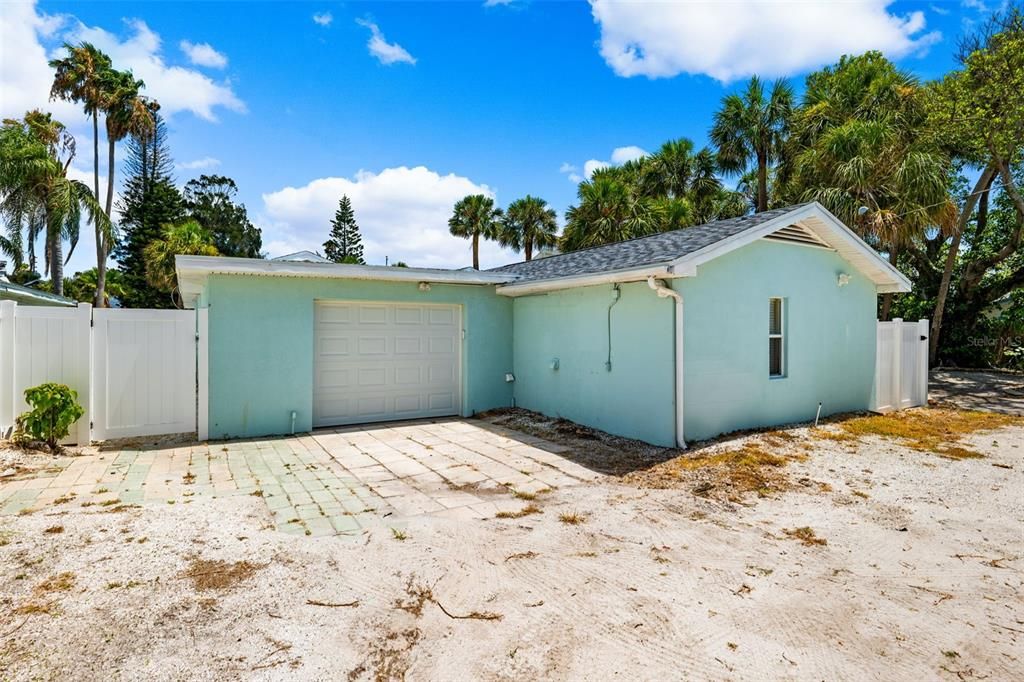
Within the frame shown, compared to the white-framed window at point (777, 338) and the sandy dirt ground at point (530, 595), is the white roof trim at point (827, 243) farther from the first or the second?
the sandy dirt ground at point (530, 595)

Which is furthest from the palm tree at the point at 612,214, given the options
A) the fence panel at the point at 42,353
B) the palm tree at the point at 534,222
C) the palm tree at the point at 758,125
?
the fence panel at the point at 42,353

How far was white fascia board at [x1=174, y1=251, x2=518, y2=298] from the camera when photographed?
717 cm

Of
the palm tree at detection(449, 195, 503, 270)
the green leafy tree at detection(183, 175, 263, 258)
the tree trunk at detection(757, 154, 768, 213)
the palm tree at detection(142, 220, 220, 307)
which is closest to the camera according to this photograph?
the tree trunk at detection(757, 154, 768, 213)

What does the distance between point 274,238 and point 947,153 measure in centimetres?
4013

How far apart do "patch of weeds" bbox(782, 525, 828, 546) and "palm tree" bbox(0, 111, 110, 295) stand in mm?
21010

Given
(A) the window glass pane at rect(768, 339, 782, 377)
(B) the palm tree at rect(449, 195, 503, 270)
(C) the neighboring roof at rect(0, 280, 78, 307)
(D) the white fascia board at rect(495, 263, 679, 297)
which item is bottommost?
(A) the window glass pane at rect(768, 339, 782, 377)

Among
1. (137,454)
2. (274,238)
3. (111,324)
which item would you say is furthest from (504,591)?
(274,238)

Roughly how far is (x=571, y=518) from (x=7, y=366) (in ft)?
23.6

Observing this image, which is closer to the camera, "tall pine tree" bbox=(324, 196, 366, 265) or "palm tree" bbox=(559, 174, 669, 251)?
"palm tree" bbox=(559, 174, 669, 251)

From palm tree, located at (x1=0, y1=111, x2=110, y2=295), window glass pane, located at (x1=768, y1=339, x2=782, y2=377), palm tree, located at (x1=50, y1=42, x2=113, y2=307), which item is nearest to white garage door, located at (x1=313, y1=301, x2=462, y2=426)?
window glass pane, located at (x1=768, y1=339, x2=782, y2=377)

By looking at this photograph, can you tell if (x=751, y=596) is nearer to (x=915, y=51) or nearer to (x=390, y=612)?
(x=390, y=612)

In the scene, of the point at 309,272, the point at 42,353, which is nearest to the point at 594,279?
the point at 309,272

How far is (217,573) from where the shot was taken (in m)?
3.30

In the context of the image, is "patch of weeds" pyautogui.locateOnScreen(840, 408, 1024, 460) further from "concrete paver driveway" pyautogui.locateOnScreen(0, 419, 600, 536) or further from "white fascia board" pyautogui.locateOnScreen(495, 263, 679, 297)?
"concrete paver driveway" pyautogui.locateOnScreen(0, 419, 600, 536)
